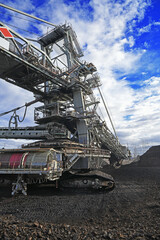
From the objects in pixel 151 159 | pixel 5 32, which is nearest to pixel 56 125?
pixel 5 32

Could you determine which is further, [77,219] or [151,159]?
[151,159]

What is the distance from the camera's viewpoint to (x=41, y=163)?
917 cm

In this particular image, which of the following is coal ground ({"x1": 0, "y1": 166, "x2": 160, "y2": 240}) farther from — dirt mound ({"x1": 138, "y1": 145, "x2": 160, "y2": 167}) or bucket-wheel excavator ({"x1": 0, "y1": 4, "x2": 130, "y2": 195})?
dirt mound ({"x1": 138, "y1": 145, "x2": 160, "y2": 167})

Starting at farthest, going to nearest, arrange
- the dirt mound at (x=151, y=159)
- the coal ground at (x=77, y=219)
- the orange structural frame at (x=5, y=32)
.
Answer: the dirt mound at (x=151, y=159) → the orange structural frame at (x=5, y=32) → the coal ground at (x=77, y=219)

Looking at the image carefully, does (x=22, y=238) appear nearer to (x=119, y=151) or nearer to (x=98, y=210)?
(x=98, y=210)

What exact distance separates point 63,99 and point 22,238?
22.4 m

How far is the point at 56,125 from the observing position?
2045cm

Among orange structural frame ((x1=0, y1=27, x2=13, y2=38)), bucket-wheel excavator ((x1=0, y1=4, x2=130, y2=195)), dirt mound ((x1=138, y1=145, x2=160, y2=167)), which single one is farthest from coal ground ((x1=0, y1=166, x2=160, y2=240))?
dirt mound ((x1=138, y1=145, x2=160, y2=167))

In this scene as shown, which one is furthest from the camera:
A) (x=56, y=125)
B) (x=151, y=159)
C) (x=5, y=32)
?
(x=151, y=159)

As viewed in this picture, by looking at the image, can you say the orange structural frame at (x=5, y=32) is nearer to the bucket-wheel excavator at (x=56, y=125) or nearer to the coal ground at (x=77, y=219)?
the bucket-wheel excavator at (x=56, y=125)

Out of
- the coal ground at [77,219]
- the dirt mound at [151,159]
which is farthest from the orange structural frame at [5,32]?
the dirt mound at [151,159]

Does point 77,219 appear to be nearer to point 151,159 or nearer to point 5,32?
point 5,32

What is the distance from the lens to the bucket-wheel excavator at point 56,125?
995 cm

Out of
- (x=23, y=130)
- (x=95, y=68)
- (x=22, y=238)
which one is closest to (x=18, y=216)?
(x=22, y=238)
